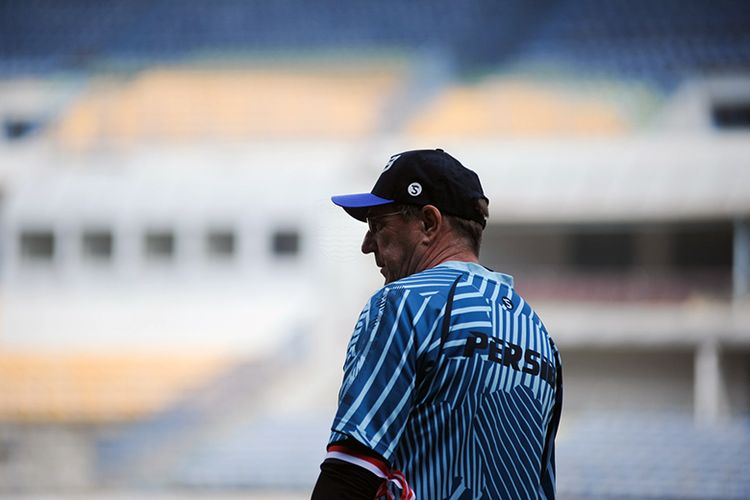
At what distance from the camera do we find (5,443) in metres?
9.56

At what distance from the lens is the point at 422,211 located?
4.11 feet

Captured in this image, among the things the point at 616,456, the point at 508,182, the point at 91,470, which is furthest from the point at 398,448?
the point at 508,182

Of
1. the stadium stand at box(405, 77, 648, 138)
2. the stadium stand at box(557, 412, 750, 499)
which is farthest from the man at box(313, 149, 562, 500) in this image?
the stadium stand at box(405, 77, 648, 138)

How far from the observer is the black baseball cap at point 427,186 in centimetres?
124

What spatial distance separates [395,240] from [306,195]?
9950 mm

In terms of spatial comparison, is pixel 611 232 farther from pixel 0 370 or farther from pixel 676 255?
pixel 0 370

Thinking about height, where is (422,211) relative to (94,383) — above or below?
above

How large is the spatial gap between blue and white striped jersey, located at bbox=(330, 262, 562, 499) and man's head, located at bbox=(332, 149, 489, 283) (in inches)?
1.5

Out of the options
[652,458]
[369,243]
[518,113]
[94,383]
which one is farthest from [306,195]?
[369,243]

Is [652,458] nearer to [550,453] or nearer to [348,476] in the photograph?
[550,453]

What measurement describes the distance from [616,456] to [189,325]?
14.3 feet

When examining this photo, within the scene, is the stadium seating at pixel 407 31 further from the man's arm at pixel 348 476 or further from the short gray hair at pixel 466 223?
the man's arm at pixel 348 476

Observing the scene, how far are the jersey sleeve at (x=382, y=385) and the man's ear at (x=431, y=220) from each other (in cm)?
14

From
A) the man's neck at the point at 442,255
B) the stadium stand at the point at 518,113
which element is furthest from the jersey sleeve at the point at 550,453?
the stadium stand at the point at 518,113
